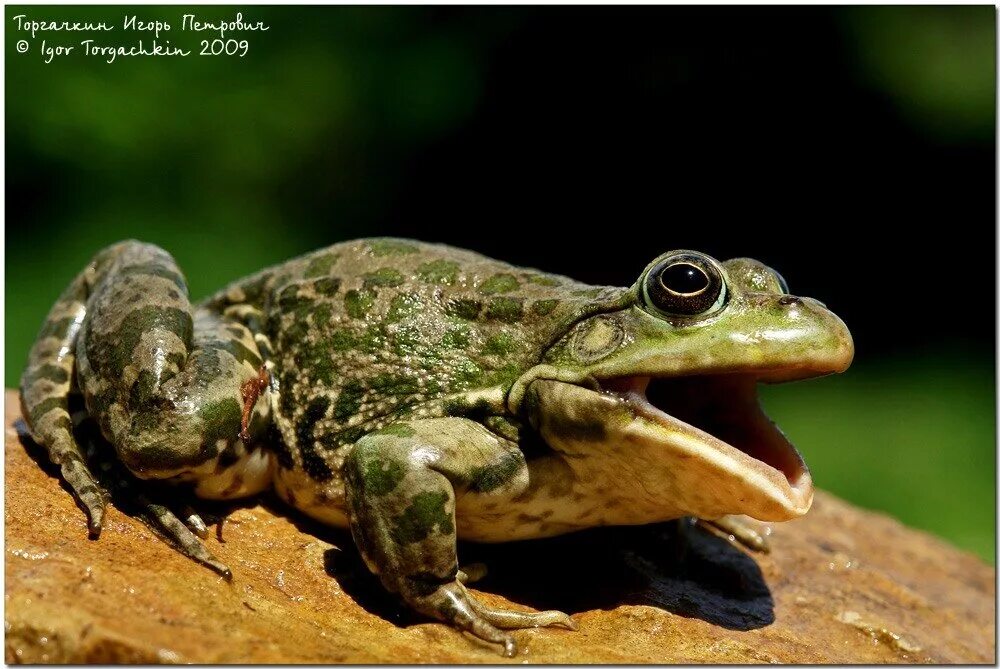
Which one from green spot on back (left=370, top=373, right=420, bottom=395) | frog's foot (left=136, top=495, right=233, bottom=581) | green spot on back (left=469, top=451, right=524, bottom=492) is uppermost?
green spot on back (left=370, top=373, right=420, bottom=395)

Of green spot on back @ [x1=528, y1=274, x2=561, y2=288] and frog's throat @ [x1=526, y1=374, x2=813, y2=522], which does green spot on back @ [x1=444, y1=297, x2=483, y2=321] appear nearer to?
green spot on back @ [x1=528, y1=274, x2=561, y2=288]

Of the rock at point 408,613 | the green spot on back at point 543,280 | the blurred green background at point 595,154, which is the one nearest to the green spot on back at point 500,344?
the green spot on back at point 543,280

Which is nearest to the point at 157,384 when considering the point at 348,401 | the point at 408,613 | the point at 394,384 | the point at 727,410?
the point at 348,401

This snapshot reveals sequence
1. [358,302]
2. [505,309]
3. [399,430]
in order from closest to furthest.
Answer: [399,430] → [505,309] → [358,302]

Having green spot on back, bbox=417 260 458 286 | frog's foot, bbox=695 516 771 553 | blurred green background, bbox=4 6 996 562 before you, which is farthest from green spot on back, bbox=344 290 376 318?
blurred green background, bbox=4 6 996 562

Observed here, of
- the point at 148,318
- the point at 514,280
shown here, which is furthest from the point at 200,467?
the point at 514,280

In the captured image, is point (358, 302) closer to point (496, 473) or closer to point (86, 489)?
point (496, 473)

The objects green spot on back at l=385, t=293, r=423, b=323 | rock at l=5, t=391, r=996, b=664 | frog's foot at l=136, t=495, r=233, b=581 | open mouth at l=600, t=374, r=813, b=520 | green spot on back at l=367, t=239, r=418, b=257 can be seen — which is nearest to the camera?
rock at l=5, t=391, r=996, b=664

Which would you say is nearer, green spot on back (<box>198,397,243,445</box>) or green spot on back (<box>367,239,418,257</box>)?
green spot on back (<box>198,397,243,445</box>)
